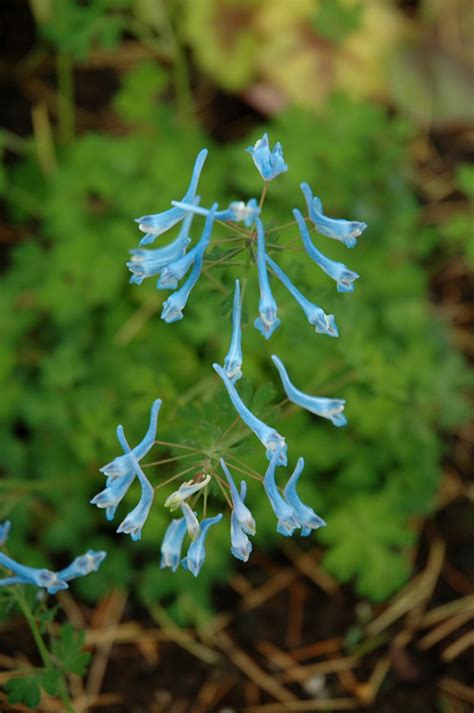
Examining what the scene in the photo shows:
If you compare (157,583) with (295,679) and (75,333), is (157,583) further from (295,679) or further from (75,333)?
(75,333)

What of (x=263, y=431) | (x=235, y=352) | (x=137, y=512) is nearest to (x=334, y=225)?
(x=235, y=352)

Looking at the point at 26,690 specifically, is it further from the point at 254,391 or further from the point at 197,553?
the point at 254,391

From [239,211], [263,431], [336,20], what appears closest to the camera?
[239,211]

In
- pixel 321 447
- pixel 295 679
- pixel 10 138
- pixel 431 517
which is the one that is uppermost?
pixel 10 138

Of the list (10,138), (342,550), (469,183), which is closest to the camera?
(342,550)

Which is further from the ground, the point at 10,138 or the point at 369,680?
the point at 10,138

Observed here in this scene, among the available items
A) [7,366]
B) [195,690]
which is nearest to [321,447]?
[195,690]

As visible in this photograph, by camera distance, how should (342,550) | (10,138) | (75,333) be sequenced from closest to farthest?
(342,550), (75,333), (10,138)
